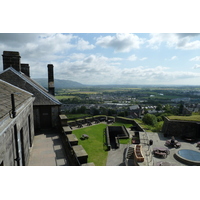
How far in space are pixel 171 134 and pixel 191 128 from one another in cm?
300

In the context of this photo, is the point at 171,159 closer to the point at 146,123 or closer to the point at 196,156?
the point at 196,156

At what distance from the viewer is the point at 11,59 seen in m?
13.5

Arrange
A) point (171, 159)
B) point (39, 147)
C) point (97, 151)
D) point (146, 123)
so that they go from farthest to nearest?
point (146, 123)
point (97, 151)
point (171, 159)
point (39, 147)

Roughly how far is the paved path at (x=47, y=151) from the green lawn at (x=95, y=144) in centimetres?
801

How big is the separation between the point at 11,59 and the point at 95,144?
14.6 m

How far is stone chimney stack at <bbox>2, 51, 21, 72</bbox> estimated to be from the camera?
13.3 metres

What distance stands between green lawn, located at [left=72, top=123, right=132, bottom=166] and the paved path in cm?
801

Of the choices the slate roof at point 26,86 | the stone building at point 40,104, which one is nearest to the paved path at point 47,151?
the stone building at point 40,104

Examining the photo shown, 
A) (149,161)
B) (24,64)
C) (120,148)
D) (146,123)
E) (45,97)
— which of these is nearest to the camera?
(45,97)

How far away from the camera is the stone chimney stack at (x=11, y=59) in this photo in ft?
43.7

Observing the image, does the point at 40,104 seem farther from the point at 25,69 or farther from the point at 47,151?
the point at 25,69

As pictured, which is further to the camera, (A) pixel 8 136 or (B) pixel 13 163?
(B) pixel 13 163

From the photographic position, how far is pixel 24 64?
57.7 feet

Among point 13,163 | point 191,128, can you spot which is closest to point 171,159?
point 191,128
